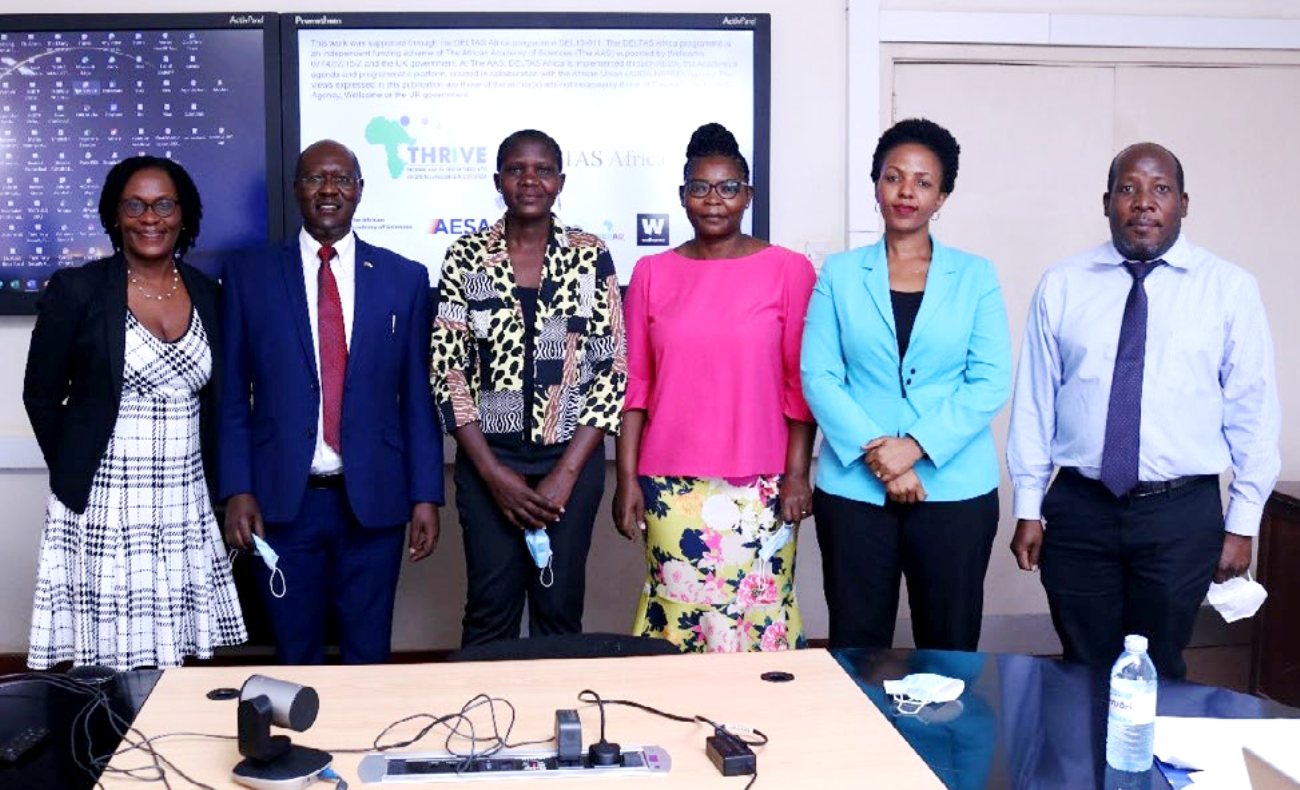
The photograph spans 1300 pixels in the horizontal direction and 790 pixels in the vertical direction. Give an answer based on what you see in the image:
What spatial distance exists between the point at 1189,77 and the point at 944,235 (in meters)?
0.99

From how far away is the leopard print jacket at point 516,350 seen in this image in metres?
2.80

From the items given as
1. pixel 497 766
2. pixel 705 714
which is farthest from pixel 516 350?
pixel 497 766

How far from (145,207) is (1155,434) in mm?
2340

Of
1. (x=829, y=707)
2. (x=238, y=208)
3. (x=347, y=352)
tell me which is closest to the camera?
(x=829, y=707)

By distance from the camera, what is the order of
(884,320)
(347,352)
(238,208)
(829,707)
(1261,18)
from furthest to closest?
1. (1261,18)
2. (238,208)
3. (347,352)
4. (884,320)
5. (829,707)

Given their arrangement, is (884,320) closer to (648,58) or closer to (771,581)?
(771,581)

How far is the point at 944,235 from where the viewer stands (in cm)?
403

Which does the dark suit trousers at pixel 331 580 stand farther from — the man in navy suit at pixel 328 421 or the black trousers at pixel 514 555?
the black trousers at pixel 514 555

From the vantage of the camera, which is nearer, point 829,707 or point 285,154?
point 829,707

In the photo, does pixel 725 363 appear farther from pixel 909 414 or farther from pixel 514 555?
pixel 514 555

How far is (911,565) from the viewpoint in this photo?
266 centimetres

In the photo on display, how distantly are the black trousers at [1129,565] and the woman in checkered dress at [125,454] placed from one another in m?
1.98

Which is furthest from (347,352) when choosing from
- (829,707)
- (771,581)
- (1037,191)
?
(1037,191)

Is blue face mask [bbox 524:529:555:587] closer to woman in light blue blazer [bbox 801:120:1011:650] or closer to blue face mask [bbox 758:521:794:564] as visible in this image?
blue face mask [bbox 758:521:794:564]
